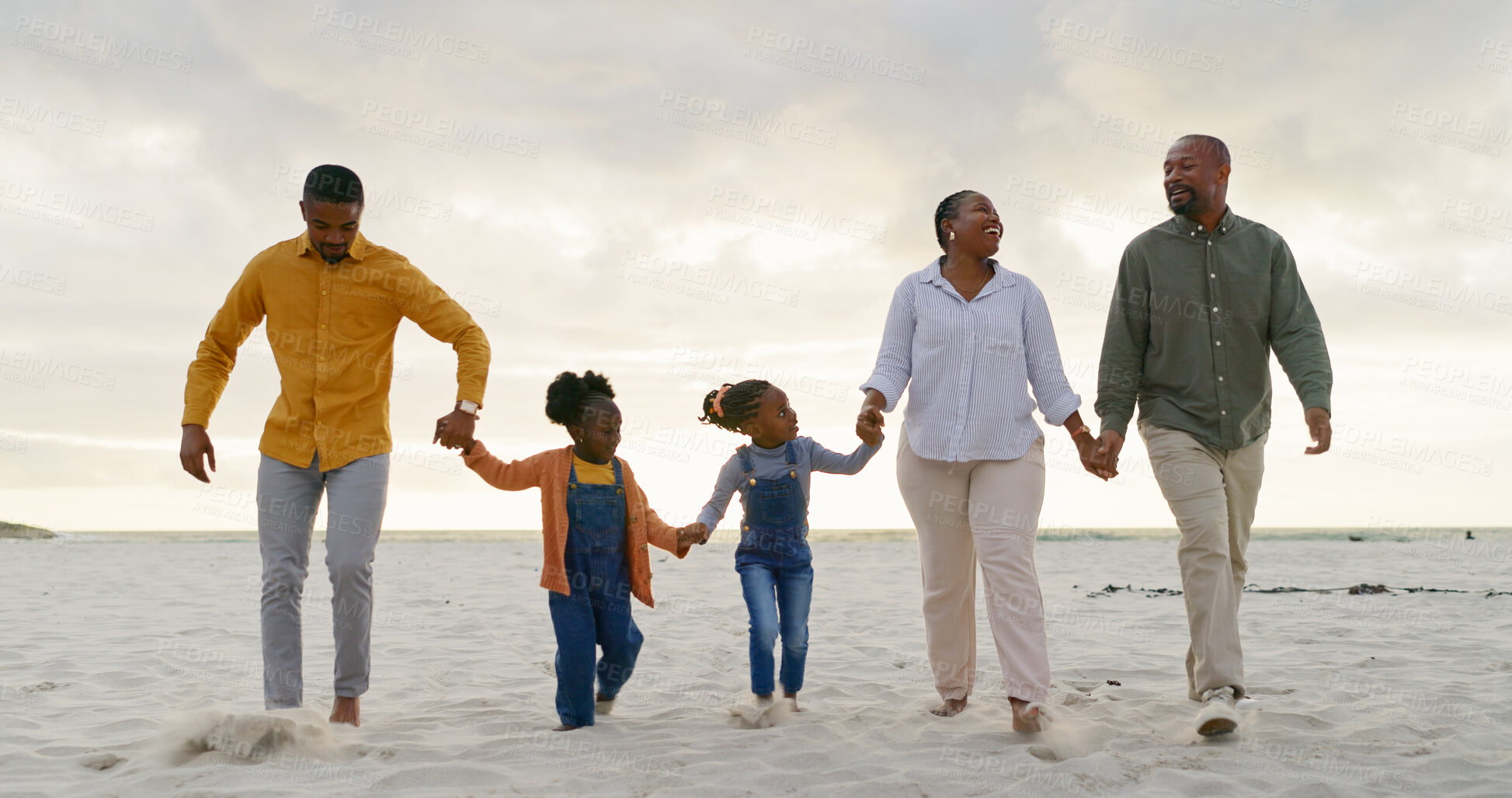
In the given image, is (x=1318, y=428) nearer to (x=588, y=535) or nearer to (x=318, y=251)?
(x=588, y=535)

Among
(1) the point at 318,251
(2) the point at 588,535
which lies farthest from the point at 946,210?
(1) the point at 318,251

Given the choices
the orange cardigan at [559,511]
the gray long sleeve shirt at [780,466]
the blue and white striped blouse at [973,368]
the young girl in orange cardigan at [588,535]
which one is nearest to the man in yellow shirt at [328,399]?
the orange cardigan at [559,511]

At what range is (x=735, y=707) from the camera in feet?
14.2

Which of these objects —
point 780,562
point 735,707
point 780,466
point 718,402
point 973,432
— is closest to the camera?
point 973,432

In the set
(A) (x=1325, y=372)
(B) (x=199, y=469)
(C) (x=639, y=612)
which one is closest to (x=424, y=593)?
(C) (x=639, y=612)

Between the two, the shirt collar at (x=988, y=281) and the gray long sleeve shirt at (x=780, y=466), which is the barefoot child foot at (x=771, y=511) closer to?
the gray long sleeve shirt at (x=780, y=466)

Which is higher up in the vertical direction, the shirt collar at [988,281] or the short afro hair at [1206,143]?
the short afro hair at [1206,143]

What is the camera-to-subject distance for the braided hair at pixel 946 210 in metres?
4.26

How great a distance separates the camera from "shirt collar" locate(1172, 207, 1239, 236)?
4336 millimetres

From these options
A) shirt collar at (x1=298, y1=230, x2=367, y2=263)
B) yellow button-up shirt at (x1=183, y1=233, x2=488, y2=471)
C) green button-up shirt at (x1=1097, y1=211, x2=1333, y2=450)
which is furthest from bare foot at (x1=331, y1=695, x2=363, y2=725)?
green button-up shirt at (x1=1097, y1=211, x2=1333, y2=450)

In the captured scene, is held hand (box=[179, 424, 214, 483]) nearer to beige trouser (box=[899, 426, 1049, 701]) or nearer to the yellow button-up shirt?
the yellow button-up shirt

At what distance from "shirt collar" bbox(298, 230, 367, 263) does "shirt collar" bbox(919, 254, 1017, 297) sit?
8.00 feet

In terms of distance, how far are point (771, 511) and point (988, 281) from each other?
146cm

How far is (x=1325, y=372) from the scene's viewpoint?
4184 millimetres
